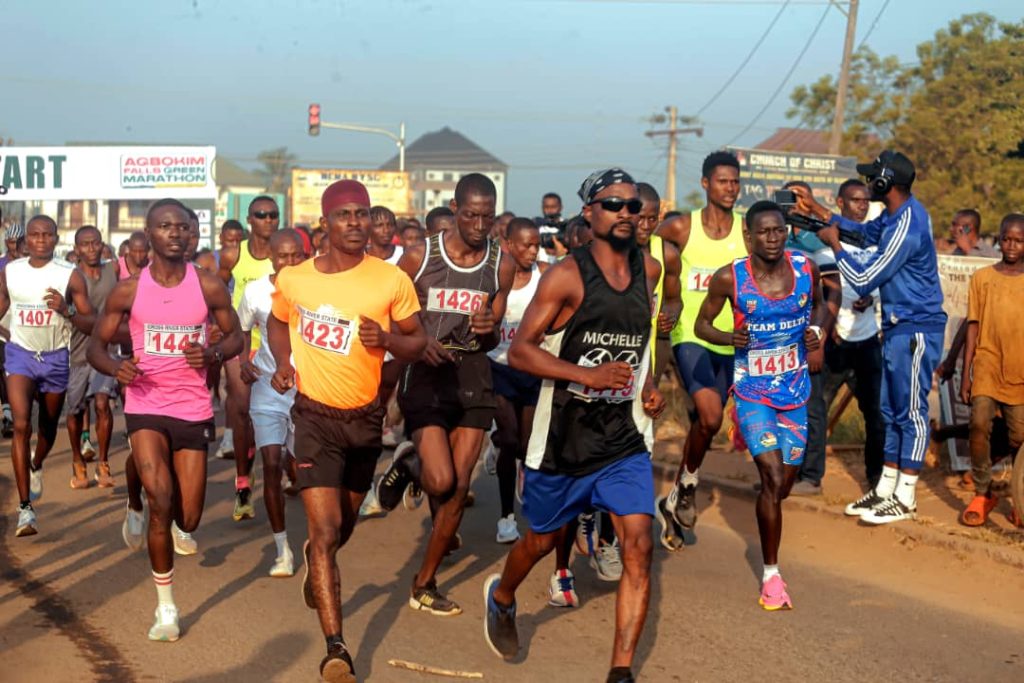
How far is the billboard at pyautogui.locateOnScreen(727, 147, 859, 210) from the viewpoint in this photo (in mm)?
37188

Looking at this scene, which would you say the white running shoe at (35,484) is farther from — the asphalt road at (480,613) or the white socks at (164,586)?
the white socks at (164,586)

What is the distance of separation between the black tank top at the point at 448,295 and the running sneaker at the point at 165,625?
204cm

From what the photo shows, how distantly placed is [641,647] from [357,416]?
5.91 feet

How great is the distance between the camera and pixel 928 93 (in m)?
35.1

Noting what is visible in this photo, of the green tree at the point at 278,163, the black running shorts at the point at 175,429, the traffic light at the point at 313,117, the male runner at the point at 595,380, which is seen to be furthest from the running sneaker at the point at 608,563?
the green tree at the point at 278,163

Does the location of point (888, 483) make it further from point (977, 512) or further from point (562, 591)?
point (562, 591)

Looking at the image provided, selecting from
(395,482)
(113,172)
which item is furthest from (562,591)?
(113,172)

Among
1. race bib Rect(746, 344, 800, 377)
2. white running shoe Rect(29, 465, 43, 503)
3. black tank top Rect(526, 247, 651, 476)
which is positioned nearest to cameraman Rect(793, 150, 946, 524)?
race bib Rect(746, 344, 800, 377)

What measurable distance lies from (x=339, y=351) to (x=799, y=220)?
352 cm

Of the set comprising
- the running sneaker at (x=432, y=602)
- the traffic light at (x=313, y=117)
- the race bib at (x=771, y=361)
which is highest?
the traffic light at (x=313, y=117)

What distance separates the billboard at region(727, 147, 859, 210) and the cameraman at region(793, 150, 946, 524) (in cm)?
2809

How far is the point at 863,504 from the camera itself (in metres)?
9.25

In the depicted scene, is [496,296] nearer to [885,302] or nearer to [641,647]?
[641,647]

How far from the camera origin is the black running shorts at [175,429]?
679 centimetres
